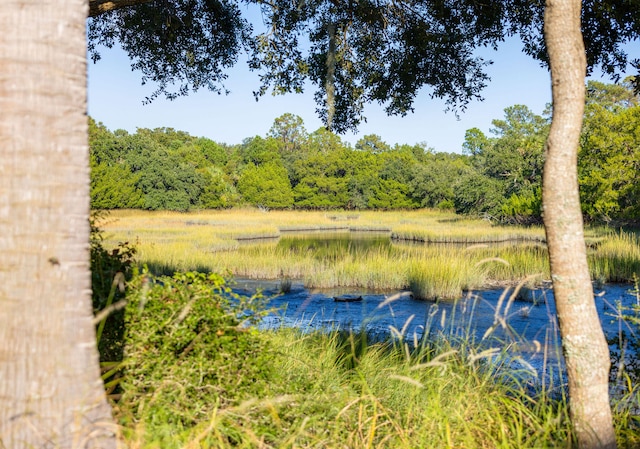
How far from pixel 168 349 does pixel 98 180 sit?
4346 centimetres

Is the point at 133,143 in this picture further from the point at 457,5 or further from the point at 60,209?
the point at 60,209

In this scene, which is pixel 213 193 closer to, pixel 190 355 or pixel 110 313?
pixel 110 313

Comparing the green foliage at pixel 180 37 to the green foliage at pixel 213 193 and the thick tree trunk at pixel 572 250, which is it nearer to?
the thick tree trunk at pixel 572 250

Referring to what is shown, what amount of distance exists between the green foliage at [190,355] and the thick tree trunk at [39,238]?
0.81 meters

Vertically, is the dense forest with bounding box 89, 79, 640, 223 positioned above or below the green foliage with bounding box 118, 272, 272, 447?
above

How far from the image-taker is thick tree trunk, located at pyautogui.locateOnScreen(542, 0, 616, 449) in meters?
3.30

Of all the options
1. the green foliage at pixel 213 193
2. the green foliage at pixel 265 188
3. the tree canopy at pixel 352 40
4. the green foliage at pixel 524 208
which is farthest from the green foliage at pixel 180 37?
the green foliage at pixel 265 188

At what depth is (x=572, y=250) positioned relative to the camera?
3.30m

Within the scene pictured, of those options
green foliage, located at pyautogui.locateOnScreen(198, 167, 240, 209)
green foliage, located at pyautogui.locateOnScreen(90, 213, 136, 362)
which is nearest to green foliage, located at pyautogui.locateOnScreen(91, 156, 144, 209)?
green foliage, located at pyautogui.locateOnScreen(198, 167, 240, 209)

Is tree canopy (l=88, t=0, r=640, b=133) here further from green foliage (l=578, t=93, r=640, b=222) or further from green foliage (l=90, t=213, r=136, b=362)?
green foliage (l=578, t=93, r=640, b=222)

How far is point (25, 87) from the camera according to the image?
2.50 m

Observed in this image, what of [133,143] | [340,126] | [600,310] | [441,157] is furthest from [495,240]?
[441,157]

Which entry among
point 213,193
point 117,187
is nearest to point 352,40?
point 117,187

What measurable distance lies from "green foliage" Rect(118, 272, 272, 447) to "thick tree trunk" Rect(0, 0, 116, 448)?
2.67 ft
